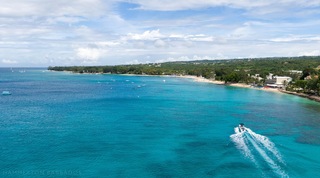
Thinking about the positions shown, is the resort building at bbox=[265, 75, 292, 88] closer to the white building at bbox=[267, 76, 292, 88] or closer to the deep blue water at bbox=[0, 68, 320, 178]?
the white building at bbox=[267, 76, 292, 88]

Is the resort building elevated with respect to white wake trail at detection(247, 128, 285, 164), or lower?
elevated

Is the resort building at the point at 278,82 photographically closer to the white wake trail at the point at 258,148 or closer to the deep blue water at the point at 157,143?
the deep blue water at the point at 157,143

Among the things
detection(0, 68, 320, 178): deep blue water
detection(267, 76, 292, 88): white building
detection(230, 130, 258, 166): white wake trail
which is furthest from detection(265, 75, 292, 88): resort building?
detection(230, 130, 258, 166): white wake trail

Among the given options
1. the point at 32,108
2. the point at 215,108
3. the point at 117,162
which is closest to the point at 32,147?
the point at 117,162

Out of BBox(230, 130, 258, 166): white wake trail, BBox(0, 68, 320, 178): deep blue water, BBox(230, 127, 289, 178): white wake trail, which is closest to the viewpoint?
BBox(0, 68, 320, 178): deep blue water

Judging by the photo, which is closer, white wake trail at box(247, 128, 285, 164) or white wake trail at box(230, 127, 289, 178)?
white wake trail at box(230, 127, 289, 178)

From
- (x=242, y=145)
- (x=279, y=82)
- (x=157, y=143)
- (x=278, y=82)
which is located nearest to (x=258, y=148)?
(x=242, y=145)

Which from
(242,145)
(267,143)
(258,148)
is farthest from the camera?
(267,143)

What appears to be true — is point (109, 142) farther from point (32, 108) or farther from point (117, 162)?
point (32, 108)

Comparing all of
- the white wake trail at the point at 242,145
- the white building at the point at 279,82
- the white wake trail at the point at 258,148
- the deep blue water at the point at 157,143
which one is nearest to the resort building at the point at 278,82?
the white building at the point at 279,82

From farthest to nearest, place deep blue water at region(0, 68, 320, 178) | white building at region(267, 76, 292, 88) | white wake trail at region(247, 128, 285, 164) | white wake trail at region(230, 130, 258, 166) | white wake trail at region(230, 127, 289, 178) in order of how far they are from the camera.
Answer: white building at region(267, 76, 292, 88) < white wake trail at region(247, 128, 285, 164) < white wake trail at region(230, 130, 258, 166) < white wake trail at region(230, 127, 289, 178) < deep blue water at region(0, 68, 320, 178)

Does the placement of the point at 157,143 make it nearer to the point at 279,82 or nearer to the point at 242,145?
the point at 242,145
